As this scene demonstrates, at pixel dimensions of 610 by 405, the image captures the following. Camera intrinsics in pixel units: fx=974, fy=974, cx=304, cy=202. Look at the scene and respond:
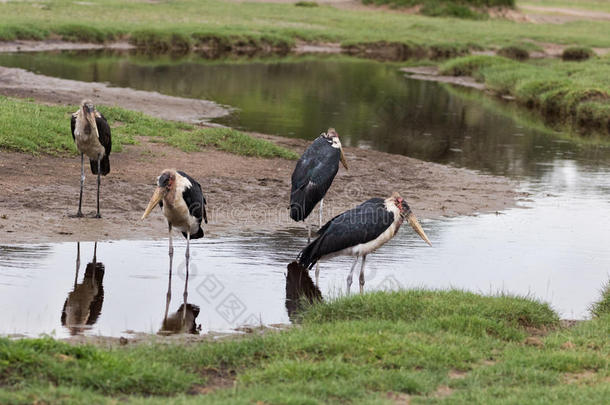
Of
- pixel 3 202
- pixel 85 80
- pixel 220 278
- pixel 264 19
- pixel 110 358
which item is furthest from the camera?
pixel 264 19

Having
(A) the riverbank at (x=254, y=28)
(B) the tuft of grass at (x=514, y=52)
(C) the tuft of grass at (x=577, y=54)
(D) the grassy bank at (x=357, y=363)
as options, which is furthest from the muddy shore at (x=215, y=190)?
(C) the tuft of grass at (x=577, y=54)

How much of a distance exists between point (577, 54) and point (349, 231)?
3665cm

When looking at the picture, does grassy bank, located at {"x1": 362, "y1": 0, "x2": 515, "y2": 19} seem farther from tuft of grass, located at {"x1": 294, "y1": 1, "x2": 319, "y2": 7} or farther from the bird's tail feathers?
the bird's tail feathers

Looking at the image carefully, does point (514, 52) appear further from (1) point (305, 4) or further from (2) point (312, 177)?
(2) point (312, 177)

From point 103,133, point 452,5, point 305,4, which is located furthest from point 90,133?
point 452,5

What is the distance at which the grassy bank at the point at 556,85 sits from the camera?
25.5 m

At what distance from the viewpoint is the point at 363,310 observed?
8.27 metres

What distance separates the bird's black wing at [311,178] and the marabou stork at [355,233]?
1414 millimetres

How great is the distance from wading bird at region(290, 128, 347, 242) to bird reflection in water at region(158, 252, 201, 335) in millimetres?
2008

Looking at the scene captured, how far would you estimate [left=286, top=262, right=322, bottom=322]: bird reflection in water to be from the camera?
30.5 feet

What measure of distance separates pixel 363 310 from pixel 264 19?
43.7 metres

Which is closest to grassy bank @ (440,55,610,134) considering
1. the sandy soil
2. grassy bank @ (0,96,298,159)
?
the sandy soil

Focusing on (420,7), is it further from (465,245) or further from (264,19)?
(465,245)

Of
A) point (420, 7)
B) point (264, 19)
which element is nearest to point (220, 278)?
point (264, 19)
